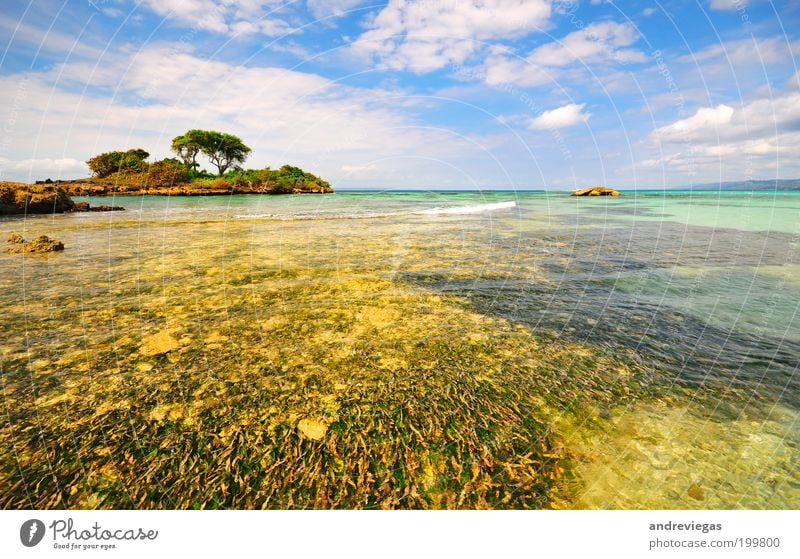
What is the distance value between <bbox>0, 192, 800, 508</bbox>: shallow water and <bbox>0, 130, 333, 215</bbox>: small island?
165 ft

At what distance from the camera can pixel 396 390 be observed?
14.7 feet

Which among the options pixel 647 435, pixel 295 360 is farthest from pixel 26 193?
pixel 647 435

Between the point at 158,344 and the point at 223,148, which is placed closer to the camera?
the point at 158,344

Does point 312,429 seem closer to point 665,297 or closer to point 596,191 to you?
point 665,297

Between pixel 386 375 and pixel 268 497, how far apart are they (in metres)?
2.06

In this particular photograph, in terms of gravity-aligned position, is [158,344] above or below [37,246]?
below

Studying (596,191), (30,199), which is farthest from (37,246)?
(596,191)

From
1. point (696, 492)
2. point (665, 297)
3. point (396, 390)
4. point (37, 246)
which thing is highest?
point (37, 246)

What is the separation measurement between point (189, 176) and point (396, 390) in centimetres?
7578

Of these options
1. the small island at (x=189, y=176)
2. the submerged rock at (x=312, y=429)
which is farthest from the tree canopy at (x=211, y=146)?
the submerged rock at (x=312, y=429)

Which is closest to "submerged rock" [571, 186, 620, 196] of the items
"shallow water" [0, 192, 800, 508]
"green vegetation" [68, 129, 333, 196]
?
"green vegetation" [68, 129, 333, 196]

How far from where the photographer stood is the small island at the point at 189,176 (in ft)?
173
